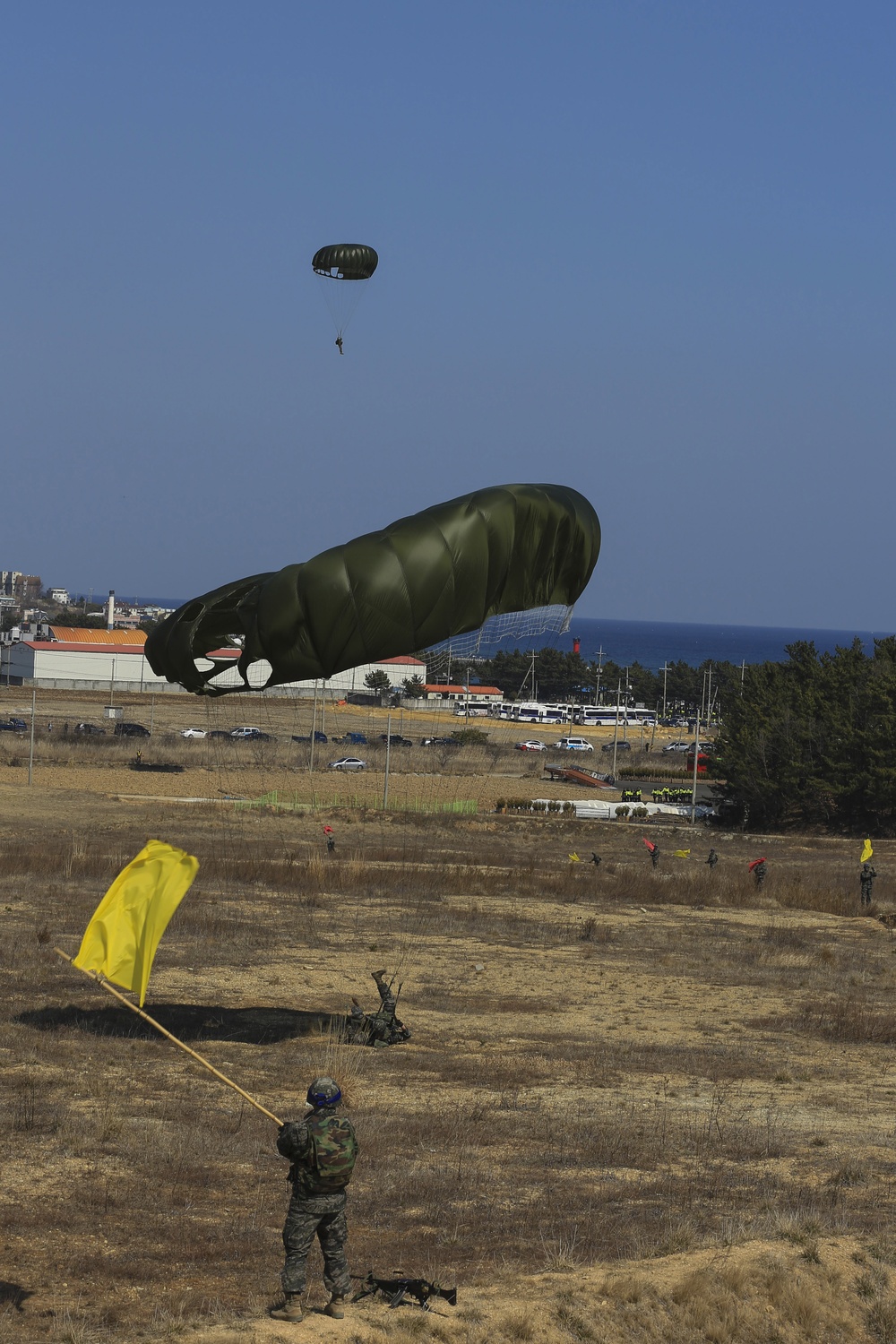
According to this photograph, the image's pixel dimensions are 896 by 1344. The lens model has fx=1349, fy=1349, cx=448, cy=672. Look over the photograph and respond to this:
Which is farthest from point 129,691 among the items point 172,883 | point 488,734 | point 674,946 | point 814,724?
point 172,883

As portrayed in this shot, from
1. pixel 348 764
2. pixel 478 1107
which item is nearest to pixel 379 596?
pixel 478 1107

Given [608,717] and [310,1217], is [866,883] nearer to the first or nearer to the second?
[310,1217]

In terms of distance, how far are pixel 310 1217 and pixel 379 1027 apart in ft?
30.8

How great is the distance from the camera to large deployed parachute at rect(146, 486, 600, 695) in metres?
14.8

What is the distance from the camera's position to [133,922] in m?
14.2

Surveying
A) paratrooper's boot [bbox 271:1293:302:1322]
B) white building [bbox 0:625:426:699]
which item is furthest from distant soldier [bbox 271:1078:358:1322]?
white building [bbox 0:625:426:699]

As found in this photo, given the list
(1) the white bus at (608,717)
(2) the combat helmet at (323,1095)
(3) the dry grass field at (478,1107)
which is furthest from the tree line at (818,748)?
(1) the white bus at (608,717)

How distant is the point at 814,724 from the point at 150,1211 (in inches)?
2235

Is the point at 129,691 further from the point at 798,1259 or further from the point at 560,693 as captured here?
the point at 798,1259

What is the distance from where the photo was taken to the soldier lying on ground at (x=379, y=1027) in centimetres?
1870

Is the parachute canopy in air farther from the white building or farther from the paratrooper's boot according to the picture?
the white building

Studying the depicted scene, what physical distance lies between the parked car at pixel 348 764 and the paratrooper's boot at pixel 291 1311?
2655 inches

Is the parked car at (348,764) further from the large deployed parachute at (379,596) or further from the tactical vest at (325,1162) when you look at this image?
the tactical vest at (325,1162)

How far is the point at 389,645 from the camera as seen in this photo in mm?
14961
